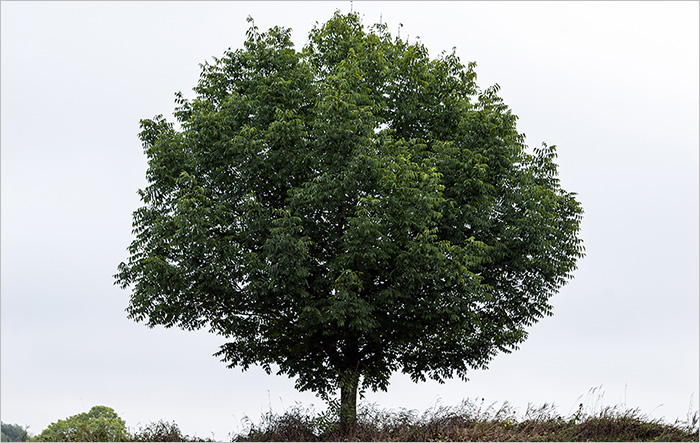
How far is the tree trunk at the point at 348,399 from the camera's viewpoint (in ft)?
55.4

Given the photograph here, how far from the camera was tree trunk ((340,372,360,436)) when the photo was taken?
16875 mm

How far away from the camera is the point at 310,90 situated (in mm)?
19531

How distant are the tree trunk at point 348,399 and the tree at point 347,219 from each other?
0.09m

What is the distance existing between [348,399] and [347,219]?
589 centimetres

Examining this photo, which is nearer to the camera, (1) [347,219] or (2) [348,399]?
(1) [347,219]

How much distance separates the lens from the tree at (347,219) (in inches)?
651

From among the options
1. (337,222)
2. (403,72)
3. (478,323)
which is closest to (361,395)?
(478,323)

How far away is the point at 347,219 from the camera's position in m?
15.9

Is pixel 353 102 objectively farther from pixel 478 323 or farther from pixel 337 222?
pixel 478 323

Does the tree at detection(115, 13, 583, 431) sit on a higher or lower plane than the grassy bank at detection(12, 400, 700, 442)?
higher

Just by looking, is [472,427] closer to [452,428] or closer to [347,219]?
[452,428]

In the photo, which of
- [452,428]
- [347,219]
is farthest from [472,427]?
[347,219]

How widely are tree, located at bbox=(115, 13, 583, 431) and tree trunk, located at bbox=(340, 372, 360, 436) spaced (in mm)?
89

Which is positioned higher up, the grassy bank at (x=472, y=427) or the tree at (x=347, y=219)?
the tree at (x=347, y=219)
